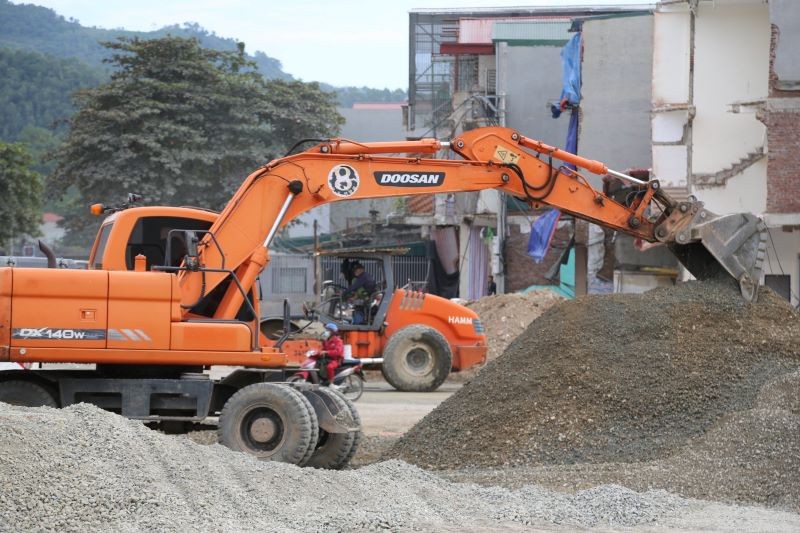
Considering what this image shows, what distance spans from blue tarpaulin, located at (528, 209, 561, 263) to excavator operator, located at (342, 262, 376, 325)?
12814 millimetres

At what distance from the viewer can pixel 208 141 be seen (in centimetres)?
4616

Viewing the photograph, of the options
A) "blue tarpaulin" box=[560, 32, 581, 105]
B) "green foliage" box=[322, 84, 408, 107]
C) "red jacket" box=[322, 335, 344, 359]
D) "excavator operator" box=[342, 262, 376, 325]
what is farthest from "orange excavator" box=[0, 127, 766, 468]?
"green foliage" box=[322, 84, 408, 107]

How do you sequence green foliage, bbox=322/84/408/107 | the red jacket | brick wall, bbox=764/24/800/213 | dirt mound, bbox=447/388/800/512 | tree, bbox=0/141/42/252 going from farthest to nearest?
green foliage, bbox=322/84/408/107
tree, bbox=0/141/42/252
brick wall, bbox=764/24/800/213
the red jacket
dirt mound, bbox=447/388/800/512

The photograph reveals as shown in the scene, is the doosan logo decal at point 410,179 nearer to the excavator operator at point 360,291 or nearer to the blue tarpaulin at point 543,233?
the excavator operator at point 360,291

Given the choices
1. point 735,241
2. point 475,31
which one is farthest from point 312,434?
point 475,31

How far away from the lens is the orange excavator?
477 inches

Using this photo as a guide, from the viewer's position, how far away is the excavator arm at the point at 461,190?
13.4 m

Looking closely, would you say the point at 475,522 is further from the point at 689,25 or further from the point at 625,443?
the point at 689,25

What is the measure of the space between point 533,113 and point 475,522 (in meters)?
34.5

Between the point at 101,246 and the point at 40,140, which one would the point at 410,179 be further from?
the point at 40,140

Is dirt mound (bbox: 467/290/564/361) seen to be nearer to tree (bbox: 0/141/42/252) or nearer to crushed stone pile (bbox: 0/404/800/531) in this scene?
crushed stone pile (bbox: 0/404/800/531)

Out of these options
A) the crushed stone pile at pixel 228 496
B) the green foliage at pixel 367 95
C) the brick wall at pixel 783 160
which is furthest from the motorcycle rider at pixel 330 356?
the green foliage at pixel 367 95

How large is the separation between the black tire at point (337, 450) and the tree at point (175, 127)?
3105 cm

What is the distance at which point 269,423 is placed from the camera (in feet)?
39.9
